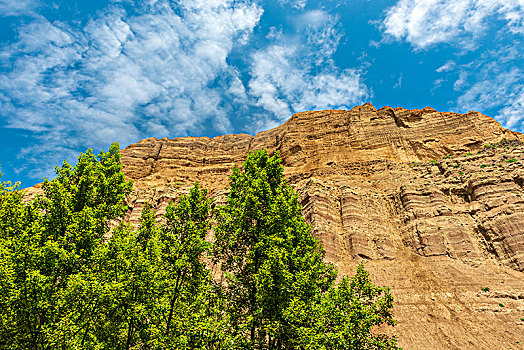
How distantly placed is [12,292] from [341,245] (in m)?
36.3

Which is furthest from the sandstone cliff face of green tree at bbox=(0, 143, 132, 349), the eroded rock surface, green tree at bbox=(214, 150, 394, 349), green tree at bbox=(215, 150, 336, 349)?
green tree at bbox=(0, 143, 132, 349)

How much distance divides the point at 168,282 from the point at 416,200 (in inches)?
1600

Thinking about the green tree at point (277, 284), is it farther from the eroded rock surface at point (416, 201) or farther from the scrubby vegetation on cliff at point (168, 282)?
the eroded rock surface at point (416, 201)

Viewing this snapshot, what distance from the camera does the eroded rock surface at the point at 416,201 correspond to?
30000 millimetres

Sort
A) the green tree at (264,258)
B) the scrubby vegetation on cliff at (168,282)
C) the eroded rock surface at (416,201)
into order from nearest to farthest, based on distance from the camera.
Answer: the scrubby vegetation on cliff at (168,282) < the green tree at (264,258) < the eroded rock surface at (416,201)

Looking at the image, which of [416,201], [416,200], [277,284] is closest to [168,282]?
[277,284]

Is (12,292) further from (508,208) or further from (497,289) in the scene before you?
(508,208)

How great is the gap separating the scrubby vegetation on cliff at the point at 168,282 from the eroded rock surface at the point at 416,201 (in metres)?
21.0

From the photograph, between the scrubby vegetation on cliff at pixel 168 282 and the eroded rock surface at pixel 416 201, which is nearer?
the scrubby vegetation on cliff at pixel 168 282

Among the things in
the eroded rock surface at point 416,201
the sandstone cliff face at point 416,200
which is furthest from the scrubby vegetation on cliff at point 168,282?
the sandstone cliff face at point 416,200

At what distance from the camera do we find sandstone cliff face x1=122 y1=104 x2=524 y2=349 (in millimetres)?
30031

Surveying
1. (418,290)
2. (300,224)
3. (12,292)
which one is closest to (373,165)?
(418,290)

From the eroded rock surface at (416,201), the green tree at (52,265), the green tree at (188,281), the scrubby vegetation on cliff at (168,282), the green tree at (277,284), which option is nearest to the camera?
the green tree at (52,265)

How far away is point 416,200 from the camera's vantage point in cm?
4438
